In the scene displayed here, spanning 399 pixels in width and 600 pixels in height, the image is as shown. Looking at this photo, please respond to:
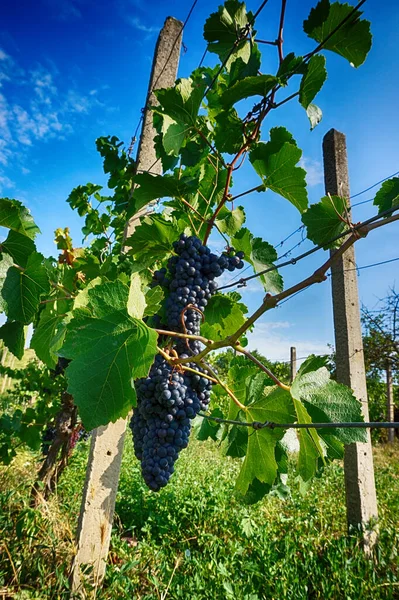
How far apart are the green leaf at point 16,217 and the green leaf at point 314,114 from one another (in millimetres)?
963

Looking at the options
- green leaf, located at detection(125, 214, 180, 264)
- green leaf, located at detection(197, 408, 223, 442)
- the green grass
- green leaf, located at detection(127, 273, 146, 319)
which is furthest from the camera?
the green grass

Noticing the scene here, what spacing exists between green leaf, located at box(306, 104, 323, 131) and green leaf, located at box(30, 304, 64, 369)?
106cm

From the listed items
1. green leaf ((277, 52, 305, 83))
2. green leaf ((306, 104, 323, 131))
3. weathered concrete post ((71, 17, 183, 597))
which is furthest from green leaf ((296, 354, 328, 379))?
weathered concrete post ((71, 17, 183, 597))

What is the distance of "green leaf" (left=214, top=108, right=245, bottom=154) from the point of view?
1243mm

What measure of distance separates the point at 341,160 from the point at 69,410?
163 inches

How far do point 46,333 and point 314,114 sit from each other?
1.19 m

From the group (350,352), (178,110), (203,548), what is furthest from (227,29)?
(203,548)

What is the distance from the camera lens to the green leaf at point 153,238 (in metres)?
1.29

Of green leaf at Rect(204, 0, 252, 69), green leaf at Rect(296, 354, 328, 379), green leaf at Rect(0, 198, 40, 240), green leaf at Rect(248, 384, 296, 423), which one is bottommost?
green leaf at Rect(248, 384, 296, 423)

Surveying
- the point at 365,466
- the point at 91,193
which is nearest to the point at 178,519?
the point at 365,466

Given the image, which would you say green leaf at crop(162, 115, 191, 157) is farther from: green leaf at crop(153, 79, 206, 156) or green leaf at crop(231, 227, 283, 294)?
green leaf at crop(231, 227, 283, 294)

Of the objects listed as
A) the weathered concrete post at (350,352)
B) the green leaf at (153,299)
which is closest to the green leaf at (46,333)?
the green leaf at (153,299)

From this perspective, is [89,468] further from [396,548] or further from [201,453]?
[201,453]

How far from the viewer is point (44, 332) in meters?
1.36
